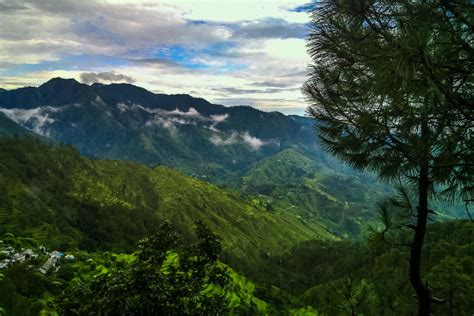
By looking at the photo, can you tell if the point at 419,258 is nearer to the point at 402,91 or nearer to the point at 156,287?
the point at 402,91

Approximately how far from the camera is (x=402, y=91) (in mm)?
6836

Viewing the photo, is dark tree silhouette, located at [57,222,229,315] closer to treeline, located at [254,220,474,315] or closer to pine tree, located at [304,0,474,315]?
treeline, located at [254,220,474,315]

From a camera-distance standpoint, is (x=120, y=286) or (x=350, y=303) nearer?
(x=120, y=286)

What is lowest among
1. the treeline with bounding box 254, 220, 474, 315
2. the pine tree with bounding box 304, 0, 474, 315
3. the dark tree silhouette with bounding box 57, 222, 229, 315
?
the treeline with bounding box 254, 220, 474, 315

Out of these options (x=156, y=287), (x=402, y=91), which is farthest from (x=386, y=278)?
(x=402, y=91)

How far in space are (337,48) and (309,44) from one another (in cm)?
78

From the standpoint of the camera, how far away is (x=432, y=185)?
38.3 feet

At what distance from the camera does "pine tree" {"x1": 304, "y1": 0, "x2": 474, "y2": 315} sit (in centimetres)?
663

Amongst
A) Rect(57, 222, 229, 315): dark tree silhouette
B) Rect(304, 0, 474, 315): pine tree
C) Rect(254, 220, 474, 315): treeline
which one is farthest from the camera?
Rect(254, 220, 474, 315): treeline

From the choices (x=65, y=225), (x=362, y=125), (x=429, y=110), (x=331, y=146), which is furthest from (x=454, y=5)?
(x=65, y=225)

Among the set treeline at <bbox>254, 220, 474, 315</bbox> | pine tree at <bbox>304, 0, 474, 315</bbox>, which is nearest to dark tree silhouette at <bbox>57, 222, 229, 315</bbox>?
treeline at <bbox>254, 220, 474, 315</bbox>

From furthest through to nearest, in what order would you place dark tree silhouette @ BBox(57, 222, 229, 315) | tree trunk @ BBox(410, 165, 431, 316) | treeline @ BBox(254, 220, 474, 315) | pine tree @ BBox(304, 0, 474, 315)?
treeline @ BBox(254, 220, 474, 315), tree trunk @ BBox(410, 165, 431, 316), dark tree silhouette @ BBox(57, 222, 229, 315), pine tree @ BBox(304, 0, 474, 315)

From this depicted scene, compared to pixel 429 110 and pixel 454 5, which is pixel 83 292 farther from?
pixel 454 5

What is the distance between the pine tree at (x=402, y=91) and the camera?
6633mm
